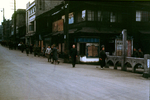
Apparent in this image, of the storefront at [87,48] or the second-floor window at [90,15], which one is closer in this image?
the storefront at [87,48]

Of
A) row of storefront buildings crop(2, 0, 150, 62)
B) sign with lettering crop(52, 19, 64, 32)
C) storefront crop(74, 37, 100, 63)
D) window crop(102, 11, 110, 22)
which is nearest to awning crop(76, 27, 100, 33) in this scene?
row of storefront buildings crop(2, 0, 150, 62)

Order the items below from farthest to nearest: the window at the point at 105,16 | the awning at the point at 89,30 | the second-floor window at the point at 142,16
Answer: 1. the second-floor window at the point at 142,16
2. the window at the point at 105,16
3. the awning at the point at 89,30

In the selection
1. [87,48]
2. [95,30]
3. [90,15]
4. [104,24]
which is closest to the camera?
[87,48]

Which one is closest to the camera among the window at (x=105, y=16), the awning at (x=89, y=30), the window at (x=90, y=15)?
the awning at (x=89, y=30)

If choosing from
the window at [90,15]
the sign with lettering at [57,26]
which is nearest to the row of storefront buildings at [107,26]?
the window at [90,15]

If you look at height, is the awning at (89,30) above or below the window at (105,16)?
below

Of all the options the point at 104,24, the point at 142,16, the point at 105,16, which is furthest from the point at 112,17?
the point at 142,16

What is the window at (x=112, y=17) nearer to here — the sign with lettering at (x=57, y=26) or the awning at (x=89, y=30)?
the awning at (x=89, y=30)

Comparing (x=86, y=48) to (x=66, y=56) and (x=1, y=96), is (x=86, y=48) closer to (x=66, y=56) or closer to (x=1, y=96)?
(x=66, y=56)

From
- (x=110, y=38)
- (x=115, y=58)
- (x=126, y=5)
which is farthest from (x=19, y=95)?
(x=126, y=5)

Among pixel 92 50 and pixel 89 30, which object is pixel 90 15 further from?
pixel 92 50

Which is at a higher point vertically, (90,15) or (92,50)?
(90,15)

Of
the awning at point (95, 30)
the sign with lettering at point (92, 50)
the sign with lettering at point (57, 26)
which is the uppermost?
the sign with lettering at point (57, 26)

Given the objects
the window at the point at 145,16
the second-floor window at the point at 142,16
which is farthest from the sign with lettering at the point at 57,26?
the window at the point at 145,16
